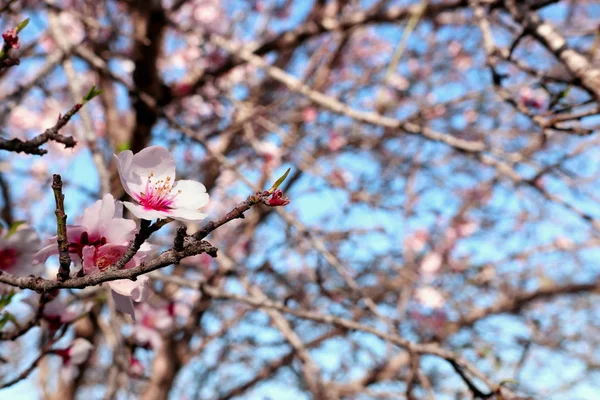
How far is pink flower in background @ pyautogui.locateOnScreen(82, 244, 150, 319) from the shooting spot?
793 millimetres

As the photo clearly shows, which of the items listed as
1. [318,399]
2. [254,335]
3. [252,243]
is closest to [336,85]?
[252,243]

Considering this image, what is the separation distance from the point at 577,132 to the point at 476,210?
4.92 metres

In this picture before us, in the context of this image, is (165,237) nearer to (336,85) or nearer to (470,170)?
(336,85)

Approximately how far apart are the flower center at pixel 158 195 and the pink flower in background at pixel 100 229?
4cm

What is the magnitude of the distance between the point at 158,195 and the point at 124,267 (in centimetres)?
14

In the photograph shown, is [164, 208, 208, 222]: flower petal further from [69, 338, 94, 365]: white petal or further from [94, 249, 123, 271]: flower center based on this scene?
[69, 338, 94, 365]: white petal

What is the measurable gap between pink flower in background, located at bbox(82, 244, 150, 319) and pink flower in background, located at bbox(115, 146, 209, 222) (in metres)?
0.09

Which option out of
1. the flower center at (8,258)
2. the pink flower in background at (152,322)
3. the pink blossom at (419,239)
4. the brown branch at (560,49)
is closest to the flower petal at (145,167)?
the flower center at (8,258)

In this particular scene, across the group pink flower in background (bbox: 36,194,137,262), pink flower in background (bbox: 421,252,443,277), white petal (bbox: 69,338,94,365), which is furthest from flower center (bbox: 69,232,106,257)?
pink flower in background (bbox: 421,252,443,277)

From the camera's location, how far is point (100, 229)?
853 mm

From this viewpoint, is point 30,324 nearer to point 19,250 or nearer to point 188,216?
point 19,250

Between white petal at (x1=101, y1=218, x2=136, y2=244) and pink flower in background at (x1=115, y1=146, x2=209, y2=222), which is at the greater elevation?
pink flower in background at (x1=115, y1=146, x2=209, y2=222)

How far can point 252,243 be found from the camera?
16.6 feet

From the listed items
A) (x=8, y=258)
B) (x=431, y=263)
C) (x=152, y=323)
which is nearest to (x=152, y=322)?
(x=152, y=323)
